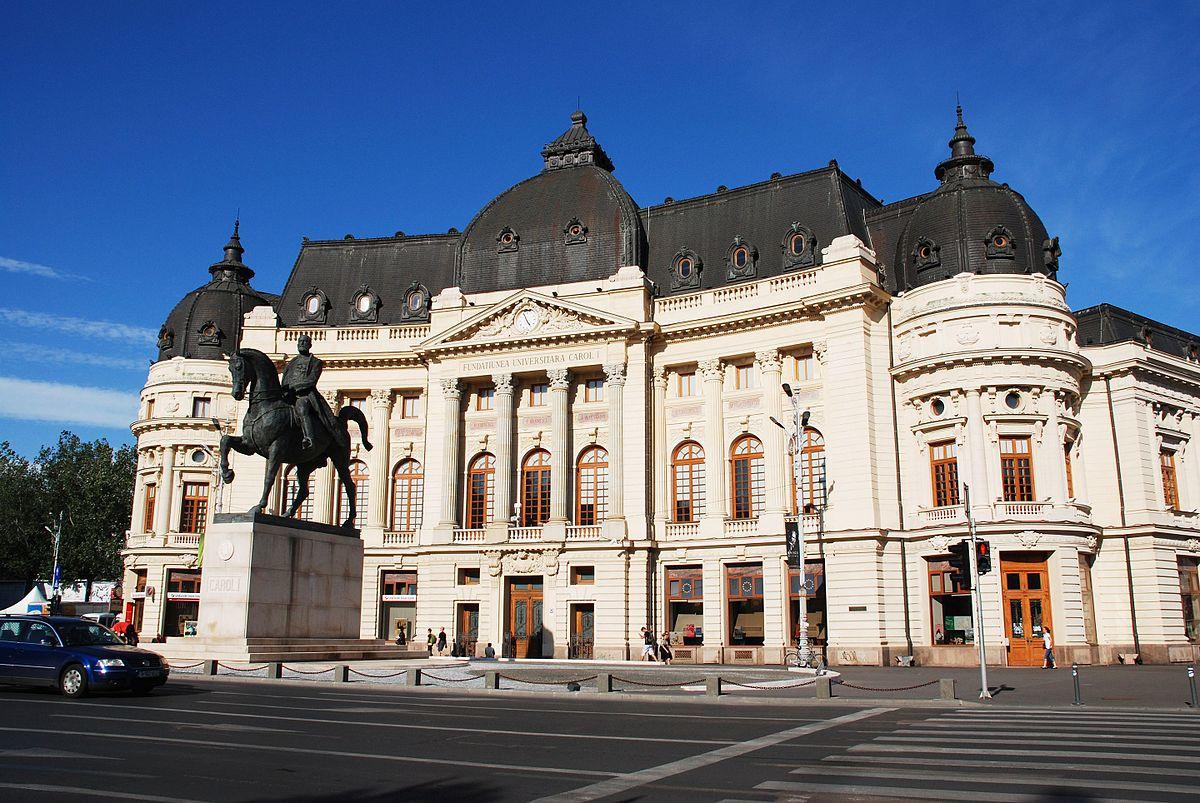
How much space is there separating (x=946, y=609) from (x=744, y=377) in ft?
48.1

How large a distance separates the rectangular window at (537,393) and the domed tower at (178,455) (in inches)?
792

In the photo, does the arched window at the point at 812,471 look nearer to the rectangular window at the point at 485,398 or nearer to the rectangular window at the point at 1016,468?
the rectangular window at the point at 1016,468

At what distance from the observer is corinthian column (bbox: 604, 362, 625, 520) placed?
5053 cm

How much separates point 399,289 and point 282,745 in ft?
160

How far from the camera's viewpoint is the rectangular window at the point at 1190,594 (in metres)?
46.9

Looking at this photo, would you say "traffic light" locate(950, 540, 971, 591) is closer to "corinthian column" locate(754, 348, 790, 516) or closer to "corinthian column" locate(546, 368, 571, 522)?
"corinthian column" locate(754, 348, 790, 516)

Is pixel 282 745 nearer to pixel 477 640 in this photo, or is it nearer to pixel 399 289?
pixel 477 640

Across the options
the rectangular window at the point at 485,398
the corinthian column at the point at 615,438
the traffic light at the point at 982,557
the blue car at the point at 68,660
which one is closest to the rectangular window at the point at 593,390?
the corinthian column at the point at 615,438

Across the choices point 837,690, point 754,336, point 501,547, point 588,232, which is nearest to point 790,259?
point 754,336

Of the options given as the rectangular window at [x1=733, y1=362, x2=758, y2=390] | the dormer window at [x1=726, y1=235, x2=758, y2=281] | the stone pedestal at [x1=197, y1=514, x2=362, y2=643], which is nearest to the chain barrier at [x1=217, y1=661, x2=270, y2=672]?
the stone pedestal at [x1=197, y1=514, x2=362, y2=643]

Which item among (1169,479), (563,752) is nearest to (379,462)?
(1169,479)

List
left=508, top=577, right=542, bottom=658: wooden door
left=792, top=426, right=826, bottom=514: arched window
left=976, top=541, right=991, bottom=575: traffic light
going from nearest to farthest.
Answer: left=976, top=541, right=991, bottom=575: traffic light
left=792, top=426, right=826, bottom=514: arched window
left=508, top=577, right=542, bottom=658: wooden door

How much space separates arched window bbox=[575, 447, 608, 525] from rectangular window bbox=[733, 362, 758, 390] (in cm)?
775

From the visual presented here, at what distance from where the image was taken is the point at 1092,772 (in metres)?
12.3
